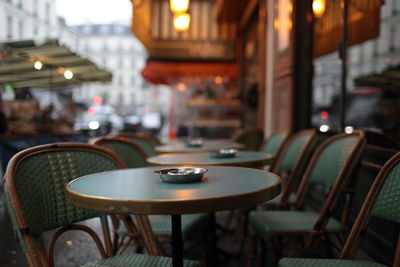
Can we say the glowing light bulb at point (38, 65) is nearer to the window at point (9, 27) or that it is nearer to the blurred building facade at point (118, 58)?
the window at point (9, 27)

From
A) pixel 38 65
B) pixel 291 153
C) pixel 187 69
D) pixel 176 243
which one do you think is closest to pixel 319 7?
pixel 291 153

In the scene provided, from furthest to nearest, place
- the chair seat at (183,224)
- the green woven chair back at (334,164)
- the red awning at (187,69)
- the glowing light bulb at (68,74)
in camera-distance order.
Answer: the red awning at (187,69) → the glowing light bulb at (68,74) → the chair seat at (183,224) → the green woven chair back at (334,164)

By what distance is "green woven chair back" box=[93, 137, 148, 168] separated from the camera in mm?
2605

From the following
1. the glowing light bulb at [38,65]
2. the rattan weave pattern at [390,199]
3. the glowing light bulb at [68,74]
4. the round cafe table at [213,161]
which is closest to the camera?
the rattan weave pattern at [390,199]

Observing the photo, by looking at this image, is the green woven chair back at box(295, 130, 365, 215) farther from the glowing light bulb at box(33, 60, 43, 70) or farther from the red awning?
the red awning

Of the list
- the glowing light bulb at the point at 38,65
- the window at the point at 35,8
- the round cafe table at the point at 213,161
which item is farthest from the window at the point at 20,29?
the round cafe table at the point at 213,161

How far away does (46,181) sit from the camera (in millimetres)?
1640

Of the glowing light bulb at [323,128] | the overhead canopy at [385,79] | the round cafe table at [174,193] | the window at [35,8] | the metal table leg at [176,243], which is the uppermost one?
the window at [35,8]

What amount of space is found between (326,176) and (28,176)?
67.0 inches

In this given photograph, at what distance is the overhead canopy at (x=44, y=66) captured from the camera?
158 inches

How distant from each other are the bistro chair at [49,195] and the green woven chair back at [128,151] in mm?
694

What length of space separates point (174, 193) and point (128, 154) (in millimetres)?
1464

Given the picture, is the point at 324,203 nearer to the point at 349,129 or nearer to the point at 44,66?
the point at 349,129

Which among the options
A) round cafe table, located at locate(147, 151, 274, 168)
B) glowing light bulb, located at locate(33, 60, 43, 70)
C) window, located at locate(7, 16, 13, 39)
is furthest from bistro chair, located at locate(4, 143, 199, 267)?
glowing light bulb, located at locate(33, 60, 43, 70)
